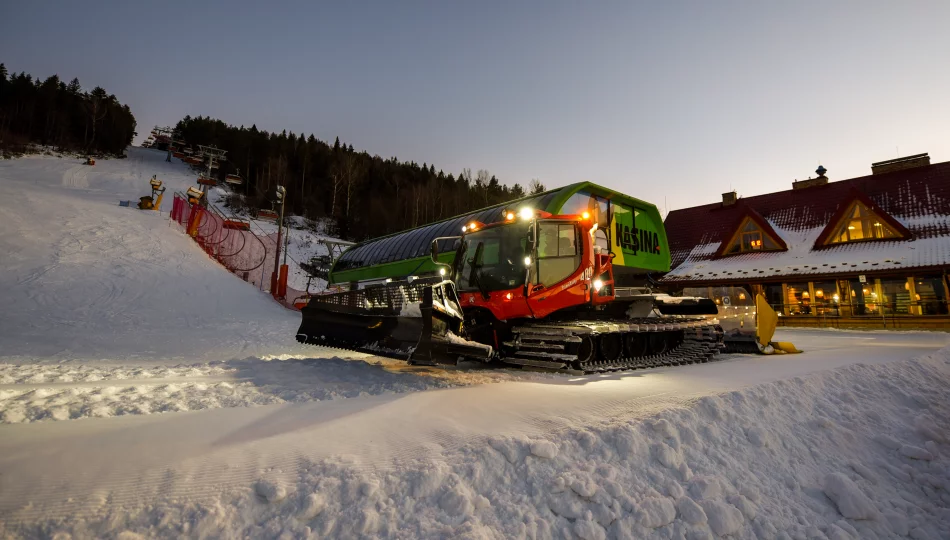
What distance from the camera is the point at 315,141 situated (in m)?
63.2

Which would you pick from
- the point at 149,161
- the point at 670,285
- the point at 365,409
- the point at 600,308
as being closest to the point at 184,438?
the point at 365,409

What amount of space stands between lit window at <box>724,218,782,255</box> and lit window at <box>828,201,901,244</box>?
7.72 ft

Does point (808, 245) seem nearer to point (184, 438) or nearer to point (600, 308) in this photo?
point (600, 308)

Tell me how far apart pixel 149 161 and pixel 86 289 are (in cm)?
5928

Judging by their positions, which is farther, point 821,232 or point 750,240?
point 750,240

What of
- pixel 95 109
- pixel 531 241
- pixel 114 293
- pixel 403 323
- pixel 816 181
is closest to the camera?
pixel 403 323

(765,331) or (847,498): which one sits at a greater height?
(765,331)

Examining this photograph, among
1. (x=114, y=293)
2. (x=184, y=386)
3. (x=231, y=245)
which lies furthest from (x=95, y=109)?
(x=184, y=386)

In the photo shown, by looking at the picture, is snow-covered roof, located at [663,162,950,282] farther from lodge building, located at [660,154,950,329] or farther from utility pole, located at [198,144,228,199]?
utility pole, located at [198,144,228,199]

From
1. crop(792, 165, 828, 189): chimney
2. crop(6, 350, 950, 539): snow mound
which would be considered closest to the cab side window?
crop(6, 350, 950, 539): snow mound

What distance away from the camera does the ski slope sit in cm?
212

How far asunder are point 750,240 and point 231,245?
84.6 ft

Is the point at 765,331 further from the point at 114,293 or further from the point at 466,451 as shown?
the point at 114,293

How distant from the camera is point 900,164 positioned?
813 inches
